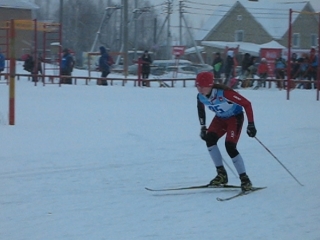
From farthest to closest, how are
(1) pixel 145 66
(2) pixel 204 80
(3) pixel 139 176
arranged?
(1) pixel 145 66 → (3) pixel 139 176 → (2) pixel 204 80

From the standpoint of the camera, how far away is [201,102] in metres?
7.96

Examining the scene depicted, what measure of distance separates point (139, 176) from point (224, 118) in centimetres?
160

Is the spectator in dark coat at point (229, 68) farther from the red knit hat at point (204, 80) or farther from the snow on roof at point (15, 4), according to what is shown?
the snow on roof at point (15, 4)

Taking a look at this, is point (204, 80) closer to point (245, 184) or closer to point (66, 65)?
point (245, 184)

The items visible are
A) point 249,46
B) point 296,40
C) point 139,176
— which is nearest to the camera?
point 139,176

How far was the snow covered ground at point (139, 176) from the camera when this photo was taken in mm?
6223

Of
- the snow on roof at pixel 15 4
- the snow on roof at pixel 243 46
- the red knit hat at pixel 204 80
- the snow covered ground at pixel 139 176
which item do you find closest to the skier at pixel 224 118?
the red knit hat at pixel 204 80

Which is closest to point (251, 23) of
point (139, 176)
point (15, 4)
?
point (15, 4)

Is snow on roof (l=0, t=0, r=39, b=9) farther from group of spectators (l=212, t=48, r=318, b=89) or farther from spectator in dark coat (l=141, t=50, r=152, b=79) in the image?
group of spectators (l=212, t=48, r=318, b=89)

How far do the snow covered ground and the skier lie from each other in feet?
1.04

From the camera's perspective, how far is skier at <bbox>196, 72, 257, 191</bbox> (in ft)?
24.6

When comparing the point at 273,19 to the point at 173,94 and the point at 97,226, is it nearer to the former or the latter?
the point at 173,94

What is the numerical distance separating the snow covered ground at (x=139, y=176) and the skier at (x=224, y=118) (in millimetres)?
317

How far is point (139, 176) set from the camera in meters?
8.90
